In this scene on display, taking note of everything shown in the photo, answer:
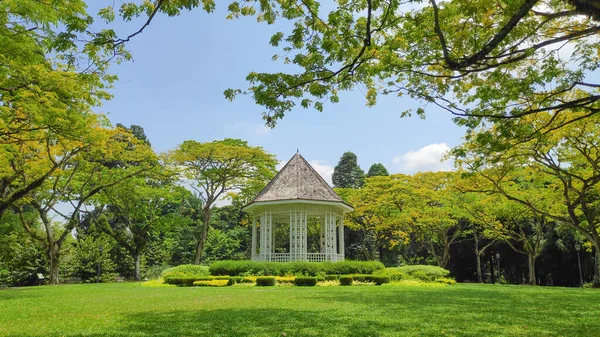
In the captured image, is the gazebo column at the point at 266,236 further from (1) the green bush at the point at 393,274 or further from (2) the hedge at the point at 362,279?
(1) the green bush at the point at 393,274

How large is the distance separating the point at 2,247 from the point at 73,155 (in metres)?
9.60

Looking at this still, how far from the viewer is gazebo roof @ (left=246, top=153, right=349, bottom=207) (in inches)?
797

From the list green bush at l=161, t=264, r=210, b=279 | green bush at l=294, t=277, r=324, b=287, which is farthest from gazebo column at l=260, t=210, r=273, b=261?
green bush at l=294, t=277, r=324, b=287

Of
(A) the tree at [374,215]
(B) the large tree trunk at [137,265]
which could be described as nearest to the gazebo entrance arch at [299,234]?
(A) the tree at [374,215]

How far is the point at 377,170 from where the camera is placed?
39.2 meters

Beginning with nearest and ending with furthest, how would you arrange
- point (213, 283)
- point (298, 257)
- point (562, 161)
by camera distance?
point (562, 161)
point (213, 283)
point (298, 257)

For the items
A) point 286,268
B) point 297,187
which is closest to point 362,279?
point 286,268

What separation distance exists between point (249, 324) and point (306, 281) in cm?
948

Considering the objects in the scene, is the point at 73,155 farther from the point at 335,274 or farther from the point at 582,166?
the point at 582,166

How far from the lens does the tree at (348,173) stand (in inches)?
1551

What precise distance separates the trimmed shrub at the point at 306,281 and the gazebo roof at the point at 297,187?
16.3ft

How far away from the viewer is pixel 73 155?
61.3ft

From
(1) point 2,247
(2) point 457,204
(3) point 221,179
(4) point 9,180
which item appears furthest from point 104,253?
(2) point 457,204

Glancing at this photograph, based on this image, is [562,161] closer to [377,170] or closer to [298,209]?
[298,209]
